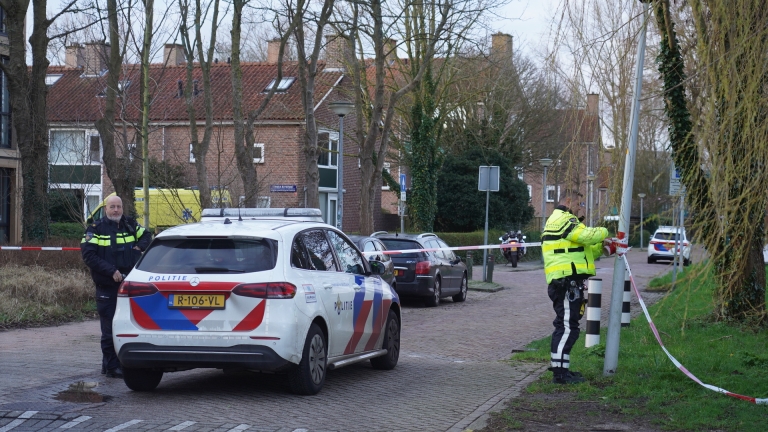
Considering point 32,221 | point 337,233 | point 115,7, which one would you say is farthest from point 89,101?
point 337,233

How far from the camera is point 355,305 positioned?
9578mm

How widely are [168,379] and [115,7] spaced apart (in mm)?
12459

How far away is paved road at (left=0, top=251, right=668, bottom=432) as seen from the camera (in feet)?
24.1

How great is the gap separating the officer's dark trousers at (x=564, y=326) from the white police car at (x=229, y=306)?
2.10 meters

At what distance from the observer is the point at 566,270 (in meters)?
8.88

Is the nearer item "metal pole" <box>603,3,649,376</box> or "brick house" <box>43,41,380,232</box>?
"metal pole" <box>603,3,649,376</box>

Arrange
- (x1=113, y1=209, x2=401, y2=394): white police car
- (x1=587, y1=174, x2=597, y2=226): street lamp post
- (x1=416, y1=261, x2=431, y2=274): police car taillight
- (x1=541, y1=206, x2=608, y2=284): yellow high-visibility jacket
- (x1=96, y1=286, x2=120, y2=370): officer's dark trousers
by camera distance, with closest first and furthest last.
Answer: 1. (x1=113, y1=209, x2=401, y2=394): white police car
2. (x1=541, y1=206, x2=608, y2=284): yellow high-visibility jacket
3. (x1=587, y1=174, x2=597, y2=226): street lamp post
4. (x1=96, y1=286, x2=120, y2=370): officer's dark trousers
5. (x1=416, y1=261, x2=431, y2=274): police car taillight

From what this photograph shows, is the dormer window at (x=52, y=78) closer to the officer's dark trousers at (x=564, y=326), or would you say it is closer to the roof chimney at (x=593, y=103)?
the officer's dark trousers at (x=564, y=326)

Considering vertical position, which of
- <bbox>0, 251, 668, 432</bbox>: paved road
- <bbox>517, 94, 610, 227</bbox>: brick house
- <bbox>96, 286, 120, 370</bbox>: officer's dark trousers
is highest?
<bbox>517, 94, 610, 227</bbox>: brick house

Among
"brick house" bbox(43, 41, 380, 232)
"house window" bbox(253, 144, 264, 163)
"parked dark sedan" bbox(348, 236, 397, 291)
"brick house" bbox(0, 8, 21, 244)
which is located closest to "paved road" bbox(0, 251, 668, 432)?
"parked dark sedan" bbox(348, 236, 397, 291)

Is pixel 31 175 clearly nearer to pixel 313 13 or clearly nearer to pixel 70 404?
pixel 313 13

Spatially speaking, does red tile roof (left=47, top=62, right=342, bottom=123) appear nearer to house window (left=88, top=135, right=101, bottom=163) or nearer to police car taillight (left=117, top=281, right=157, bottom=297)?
house window (left=88, top=135, right=101, bottom=163)

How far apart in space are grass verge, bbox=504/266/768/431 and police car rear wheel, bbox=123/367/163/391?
3.48 metres

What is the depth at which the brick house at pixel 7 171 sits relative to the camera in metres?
27.8
